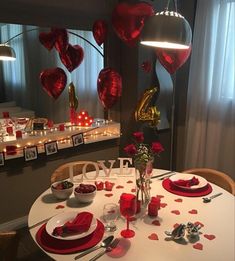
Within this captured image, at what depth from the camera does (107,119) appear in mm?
3217

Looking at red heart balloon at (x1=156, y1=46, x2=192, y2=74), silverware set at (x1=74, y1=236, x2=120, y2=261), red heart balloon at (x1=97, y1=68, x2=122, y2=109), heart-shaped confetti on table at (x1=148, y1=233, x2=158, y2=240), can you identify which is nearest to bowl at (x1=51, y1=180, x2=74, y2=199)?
silverware set at (x1=74, y1=236, x2=120, y2=261)

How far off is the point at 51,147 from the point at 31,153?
195mm

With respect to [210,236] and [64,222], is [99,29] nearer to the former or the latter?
[64,222]

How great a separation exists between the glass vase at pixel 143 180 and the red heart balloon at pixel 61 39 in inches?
62.6

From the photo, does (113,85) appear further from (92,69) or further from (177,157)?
(177,157)

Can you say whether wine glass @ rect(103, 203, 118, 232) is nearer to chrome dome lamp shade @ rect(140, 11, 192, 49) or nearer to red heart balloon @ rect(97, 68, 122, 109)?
chrome dome lamp shade @ rect(140, 11, 192, 49)

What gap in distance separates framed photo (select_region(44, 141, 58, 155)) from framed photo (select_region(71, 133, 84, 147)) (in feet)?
0.66

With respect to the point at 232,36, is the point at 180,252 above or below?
below

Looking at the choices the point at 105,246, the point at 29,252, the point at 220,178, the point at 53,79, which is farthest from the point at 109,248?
the point at 53,79

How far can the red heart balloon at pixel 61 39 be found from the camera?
2.55 m

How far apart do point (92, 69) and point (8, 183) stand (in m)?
1.63

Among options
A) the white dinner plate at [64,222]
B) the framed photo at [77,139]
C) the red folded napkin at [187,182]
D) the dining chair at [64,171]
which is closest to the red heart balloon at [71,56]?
the framed photo at [77,139]

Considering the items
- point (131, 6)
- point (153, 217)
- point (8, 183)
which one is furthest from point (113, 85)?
point (153, 217)

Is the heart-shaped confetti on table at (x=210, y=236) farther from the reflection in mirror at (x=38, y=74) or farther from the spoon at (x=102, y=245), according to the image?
the reflection in mirror at (x=38, y=74)
